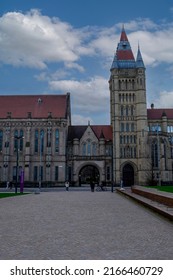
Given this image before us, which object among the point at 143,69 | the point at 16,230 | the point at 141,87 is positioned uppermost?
the point at 143,69

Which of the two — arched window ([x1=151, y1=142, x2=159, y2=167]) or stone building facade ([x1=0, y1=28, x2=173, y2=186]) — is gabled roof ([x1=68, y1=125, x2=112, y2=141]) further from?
arched window ([x1=151, y1=142, x2=159, y2=167])

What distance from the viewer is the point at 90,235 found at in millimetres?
9703

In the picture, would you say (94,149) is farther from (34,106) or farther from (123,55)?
(123,55)

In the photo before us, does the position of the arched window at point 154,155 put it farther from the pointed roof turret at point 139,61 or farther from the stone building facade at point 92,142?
the pointed roof turret at point 139,61

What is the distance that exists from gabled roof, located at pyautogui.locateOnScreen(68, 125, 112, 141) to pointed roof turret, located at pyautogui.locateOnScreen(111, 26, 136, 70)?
15.4 m

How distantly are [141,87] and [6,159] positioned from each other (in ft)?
118

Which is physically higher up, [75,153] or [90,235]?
[75,153]

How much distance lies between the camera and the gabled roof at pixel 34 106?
7206cm

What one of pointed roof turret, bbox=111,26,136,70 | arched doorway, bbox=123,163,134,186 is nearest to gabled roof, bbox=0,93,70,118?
pointed roof turret, bbox=111,26,136,70

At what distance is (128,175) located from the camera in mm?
70812
